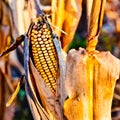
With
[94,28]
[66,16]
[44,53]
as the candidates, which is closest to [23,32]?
[66,16]

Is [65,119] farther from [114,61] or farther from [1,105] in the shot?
[1,105]

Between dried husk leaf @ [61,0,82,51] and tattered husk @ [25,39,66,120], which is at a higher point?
dried husk leaf @ [61,0,82,51]

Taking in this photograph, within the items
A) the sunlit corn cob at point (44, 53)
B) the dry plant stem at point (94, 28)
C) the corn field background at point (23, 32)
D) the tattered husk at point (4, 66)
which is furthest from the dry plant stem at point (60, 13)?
the tattered husk at point (4, 66)

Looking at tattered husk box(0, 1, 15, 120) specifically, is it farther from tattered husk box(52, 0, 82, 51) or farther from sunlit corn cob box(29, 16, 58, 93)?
sunlit corn cob box(29, 16, 58, 93)

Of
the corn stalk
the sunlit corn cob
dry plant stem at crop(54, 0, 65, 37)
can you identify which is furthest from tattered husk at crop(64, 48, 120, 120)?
dry plant stem at crop(54, 0, 65, 37)

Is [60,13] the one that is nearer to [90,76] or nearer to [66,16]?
[66,16]
